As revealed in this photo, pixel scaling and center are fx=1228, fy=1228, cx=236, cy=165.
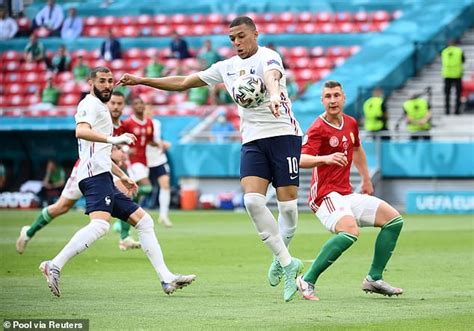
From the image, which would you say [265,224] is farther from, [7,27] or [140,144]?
[7,27]

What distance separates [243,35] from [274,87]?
74 cm

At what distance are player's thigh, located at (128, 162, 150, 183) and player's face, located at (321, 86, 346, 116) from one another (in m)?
9.50

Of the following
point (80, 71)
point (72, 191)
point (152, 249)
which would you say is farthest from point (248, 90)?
point (80, 71)

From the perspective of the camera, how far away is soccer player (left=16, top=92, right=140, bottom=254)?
51.0ft

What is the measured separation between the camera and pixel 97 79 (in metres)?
12.1

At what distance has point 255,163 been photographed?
1124 centimetres

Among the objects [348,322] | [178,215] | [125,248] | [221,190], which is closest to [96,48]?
[221,190]

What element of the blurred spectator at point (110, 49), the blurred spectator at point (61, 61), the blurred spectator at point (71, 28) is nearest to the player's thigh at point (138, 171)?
the blurred spectator at point (110, 49)

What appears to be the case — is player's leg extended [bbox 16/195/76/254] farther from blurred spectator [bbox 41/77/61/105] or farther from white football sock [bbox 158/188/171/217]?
blurred spectator [bbox 41/77/61/105]

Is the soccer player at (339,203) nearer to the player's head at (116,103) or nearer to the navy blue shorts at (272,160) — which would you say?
the navy blue shorts at (272,160)

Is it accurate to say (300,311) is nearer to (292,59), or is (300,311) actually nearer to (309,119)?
(309,119)

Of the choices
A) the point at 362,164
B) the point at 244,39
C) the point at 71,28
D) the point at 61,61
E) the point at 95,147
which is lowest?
the point at 61,61

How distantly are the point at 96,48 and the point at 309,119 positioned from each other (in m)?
10.5

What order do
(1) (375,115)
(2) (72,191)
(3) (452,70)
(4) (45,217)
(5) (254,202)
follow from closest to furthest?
(5) (254,202), (2) (72,191), (4) (45,217), (1) (375,115), (3) (452,70)
